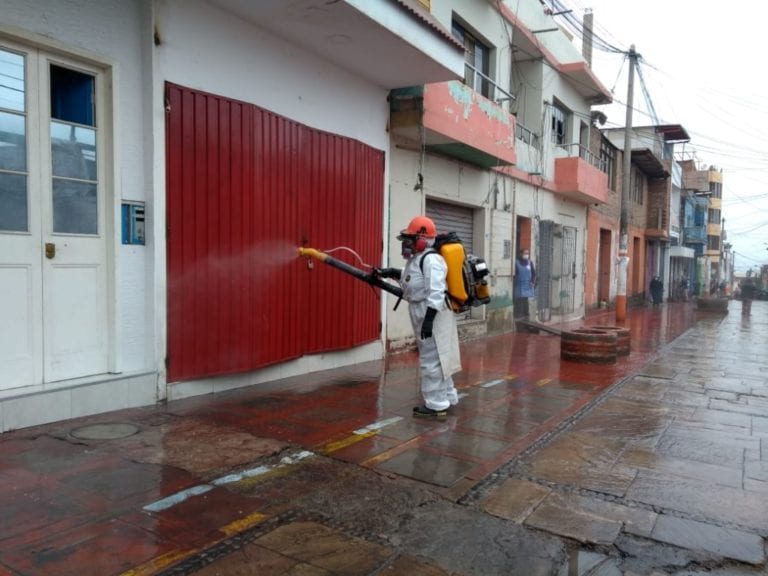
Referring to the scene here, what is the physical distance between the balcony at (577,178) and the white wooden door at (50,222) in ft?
41.8

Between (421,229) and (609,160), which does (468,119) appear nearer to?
(421,229)

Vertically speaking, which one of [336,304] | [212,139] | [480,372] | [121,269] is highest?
[212,139]

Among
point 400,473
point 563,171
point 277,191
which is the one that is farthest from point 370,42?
point 563,171

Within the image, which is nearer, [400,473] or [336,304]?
[400,473]

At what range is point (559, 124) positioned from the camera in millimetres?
16688

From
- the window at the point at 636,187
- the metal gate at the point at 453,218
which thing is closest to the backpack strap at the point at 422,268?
the metal gate at the point at 453,218

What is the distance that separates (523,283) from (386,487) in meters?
10.3

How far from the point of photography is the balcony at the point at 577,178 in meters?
15.4

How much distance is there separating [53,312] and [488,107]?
8076 mm

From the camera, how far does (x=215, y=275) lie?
601 centimetres

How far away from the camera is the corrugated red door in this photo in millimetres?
5707

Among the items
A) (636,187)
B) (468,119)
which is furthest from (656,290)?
(468,119)

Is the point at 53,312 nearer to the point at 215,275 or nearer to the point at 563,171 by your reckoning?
the point at 215,275

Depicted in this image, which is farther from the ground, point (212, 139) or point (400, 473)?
point (212, 139)
